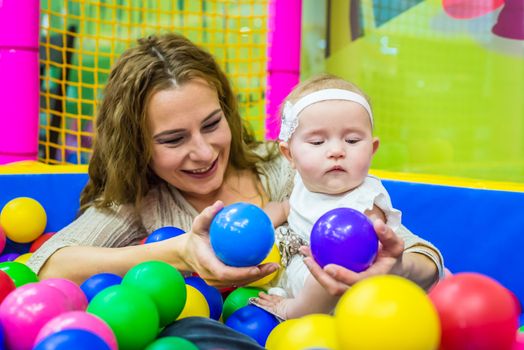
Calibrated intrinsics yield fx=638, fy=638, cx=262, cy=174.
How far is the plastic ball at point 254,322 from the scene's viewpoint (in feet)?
3.83

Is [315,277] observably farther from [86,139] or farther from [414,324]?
[86,139]

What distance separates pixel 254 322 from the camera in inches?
46.3

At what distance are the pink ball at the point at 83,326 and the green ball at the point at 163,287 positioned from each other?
0.49 ft

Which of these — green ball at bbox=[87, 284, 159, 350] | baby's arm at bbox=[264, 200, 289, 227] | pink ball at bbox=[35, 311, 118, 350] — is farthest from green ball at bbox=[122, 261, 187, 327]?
baby's arm at bbox=[264, 200, 289, 227]

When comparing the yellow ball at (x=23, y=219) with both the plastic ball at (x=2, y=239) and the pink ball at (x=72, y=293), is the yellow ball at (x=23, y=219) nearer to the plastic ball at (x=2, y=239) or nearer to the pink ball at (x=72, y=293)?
the plastic ball at (x=2, y=239)

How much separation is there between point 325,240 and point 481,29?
4.58ft

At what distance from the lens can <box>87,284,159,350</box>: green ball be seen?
87cm

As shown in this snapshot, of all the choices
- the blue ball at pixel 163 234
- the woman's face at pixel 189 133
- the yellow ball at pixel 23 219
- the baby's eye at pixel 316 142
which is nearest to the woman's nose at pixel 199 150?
the woman's face at pixel 189 133

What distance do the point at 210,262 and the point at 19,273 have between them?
48cm

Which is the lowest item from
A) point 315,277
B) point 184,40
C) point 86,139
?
point 86,139

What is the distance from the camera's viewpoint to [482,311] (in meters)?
0.82

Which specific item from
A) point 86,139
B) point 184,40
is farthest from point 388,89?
point 86,139

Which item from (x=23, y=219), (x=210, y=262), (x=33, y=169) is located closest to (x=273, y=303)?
(x=210, y=262)

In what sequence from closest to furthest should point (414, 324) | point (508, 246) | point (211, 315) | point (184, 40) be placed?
point (414, 324) < point (211, 315) < point (508, 246) < point (184, 40)
